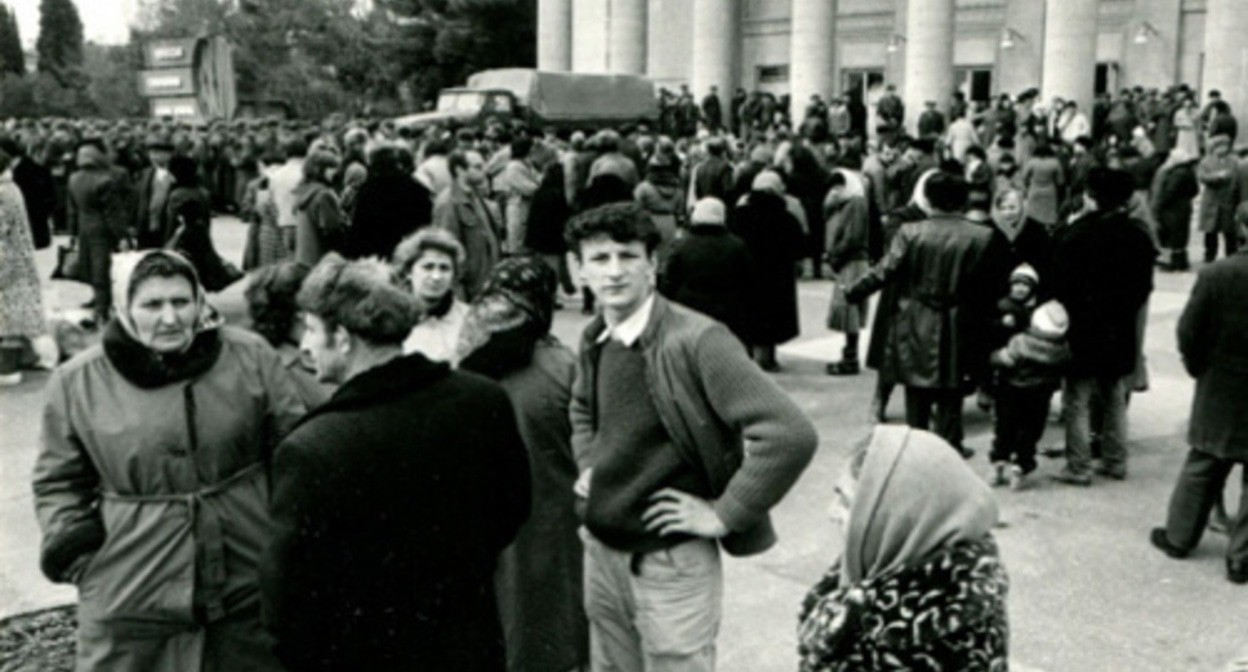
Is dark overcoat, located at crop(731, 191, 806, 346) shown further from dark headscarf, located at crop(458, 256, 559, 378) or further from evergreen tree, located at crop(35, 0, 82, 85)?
evergreen tree, located at crop(35, 0, 82, 85)

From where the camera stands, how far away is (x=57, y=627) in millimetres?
5781

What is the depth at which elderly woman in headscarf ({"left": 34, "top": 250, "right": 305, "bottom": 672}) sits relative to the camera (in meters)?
3.91

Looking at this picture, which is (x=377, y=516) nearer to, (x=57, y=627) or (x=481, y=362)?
(x=481, y=362)

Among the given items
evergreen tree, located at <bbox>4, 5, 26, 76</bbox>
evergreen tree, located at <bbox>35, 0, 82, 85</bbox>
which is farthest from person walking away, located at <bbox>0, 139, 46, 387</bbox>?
evergreen tree, located at <bbox>35, 0, 82, 85</bbox>

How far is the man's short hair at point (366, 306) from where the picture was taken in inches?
135

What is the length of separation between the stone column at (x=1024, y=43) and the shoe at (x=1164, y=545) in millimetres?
34110

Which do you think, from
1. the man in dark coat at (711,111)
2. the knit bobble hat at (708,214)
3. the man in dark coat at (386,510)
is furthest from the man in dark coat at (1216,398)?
the man in dark coat at (711,111)

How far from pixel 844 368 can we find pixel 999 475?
3524mm

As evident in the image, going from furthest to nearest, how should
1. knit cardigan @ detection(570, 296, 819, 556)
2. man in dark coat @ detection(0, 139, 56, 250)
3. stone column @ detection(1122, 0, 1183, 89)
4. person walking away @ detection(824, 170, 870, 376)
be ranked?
stone column @ detection(1122, 0, 1183, 89), man in dark coat @ detection(0, 139, 56, 250), person walking away @ detection(824, 170, 870, 376), knit cardigan @ detection(570, 296, 819, 556)

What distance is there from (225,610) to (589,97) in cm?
3150

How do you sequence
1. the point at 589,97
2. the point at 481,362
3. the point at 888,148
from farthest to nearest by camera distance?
the point at 589,97 < the point at 888,148 < the point at 481,362

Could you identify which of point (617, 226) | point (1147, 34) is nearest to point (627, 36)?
point (1147, 34)

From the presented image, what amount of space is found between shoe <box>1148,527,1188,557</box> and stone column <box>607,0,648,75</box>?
3648 centimetres

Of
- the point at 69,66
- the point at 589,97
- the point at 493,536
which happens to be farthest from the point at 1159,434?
the point at 69,66
